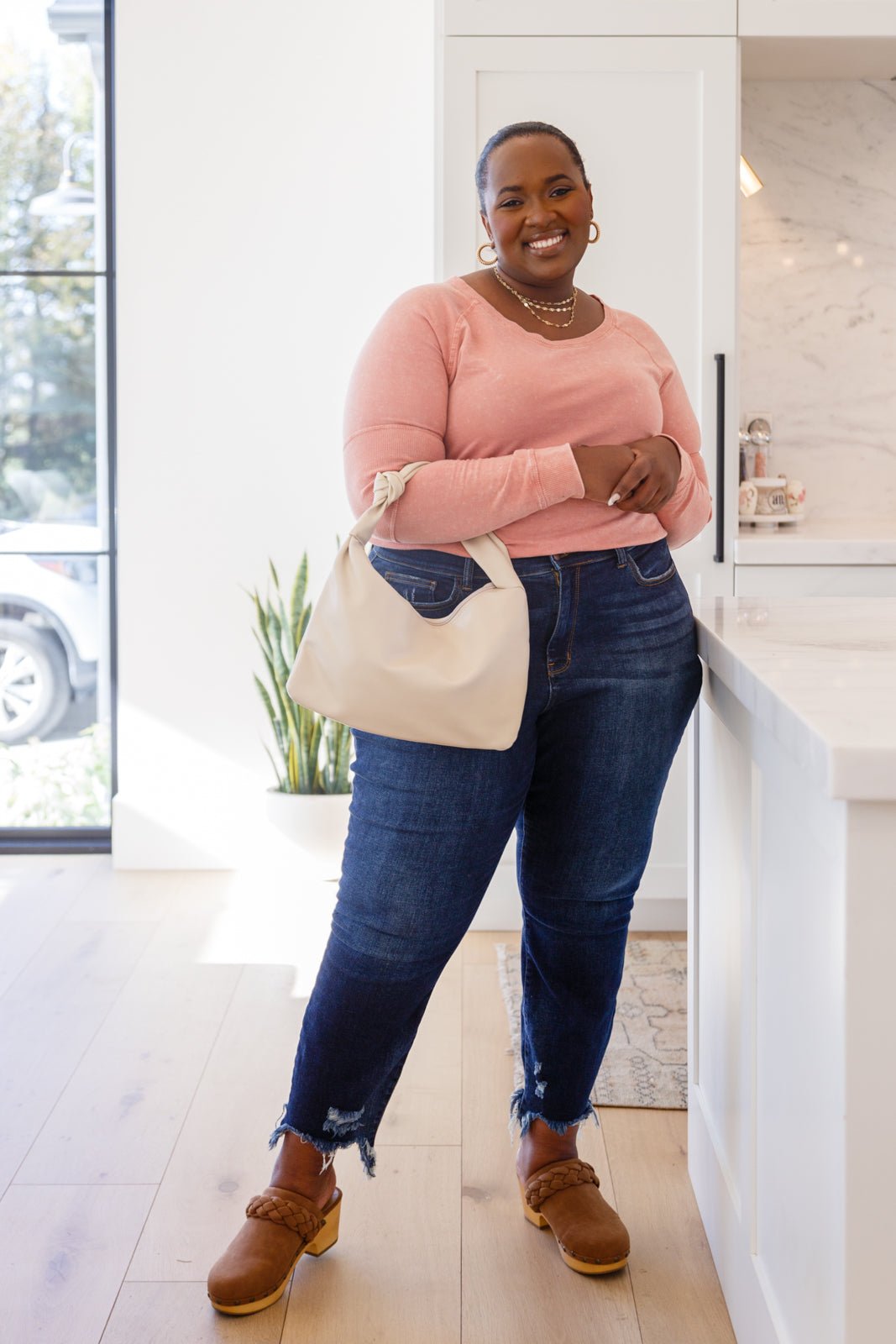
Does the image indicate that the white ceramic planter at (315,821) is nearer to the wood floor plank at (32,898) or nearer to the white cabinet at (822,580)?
the wood floor plank at (32,898)

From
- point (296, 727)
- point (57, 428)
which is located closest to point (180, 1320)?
point (296, 727)

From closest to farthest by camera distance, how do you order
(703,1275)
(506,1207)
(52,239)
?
(703,1275) → (506,1207) → (52,239)

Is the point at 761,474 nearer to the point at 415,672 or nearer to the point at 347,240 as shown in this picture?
the point at 347,240

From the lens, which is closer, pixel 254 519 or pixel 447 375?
pixel 447 375

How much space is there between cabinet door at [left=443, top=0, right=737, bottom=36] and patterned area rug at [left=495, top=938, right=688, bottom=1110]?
2029 millimetres

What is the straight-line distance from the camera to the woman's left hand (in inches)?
55.4

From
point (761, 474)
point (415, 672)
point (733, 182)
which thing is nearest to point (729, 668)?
A: point (415, 672)

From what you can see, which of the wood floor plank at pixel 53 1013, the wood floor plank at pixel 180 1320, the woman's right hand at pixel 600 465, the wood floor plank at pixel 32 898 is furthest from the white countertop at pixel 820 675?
the wood floor plank at pixel 32 898

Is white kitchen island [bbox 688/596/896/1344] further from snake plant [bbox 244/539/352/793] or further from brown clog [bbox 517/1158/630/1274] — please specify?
snake plant [bbox 244/539/352/793]

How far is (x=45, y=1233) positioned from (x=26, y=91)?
10.0ft

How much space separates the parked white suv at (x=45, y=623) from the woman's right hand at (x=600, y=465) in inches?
99.7

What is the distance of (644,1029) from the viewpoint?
237cm

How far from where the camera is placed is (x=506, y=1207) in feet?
5.81

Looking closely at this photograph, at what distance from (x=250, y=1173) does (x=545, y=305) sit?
4.28ft
